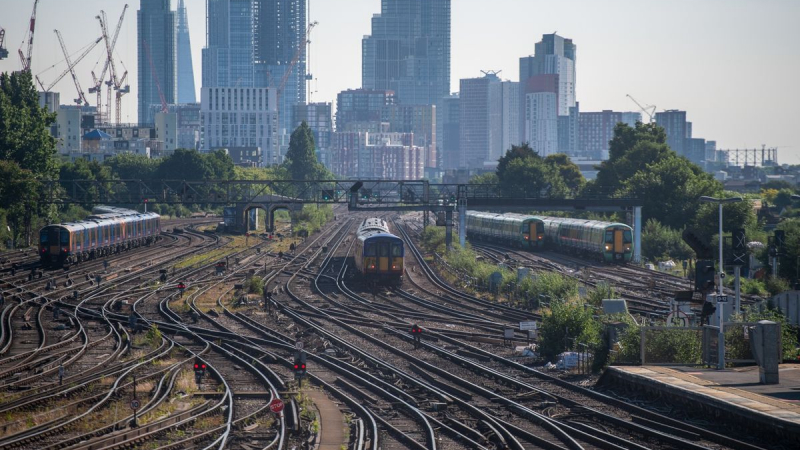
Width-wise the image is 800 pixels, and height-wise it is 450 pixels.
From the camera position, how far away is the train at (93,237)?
60.5 metres

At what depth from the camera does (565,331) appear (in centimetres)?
3244

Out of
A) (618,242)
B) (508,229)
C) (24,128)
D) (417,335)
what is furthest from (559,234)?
(417,335)

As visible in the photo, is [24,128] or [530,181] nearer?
[24,128]

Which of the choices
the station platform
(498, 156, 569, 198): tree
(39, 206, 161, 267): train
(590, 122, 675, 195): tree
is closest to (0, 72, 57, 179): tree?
(39, 206, 161, 267): train

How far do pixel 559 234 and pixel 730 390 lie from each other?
55.0m

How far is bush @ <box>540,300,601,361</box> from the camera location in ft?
105

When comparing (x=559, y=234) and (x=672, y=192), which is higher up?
(x=672, y=192)

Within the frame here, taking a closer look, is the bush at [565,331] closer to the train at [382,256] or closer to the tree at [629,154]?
the train at [382,256]

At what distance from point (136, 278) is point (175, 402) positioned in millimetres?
32614

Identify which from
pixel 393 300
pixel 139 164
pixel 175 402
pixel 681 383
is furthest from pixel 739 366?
pixel 139 164

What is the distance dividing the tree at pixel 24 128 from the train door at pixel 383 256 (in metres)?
36.1

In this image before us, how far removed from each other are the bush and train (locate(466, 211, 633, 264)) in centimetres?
3453

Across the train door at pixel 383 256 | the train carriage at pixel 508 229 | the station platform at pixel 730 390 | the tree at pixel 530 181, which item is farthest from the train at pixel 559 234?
the station platform at pixel 730 390

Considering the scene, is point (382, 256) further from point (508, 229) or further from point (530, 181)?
point (530, 181)
